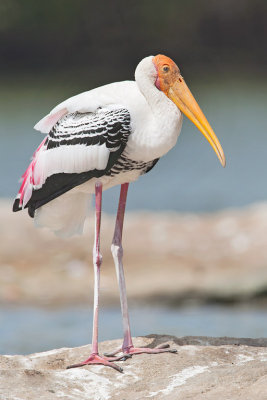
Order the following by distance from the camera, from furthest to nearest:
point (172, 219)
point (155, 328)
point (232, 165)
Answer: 1. point (232, 165)
2. point (172, 219)
3. point (155, 328)

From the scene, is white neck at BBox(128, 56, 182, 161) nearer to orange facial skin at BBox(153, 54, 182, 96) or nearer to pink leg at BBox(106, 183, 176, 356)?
orange facial skin at BBox(153, 54, 182, 96)

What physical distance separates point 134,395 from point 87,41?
70.3 ft

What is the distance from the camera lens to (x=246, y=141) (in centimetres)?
1941

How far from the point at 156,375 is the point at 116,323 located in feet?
13.0

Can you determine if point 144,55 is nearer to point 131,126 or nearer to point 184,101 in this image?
point 184,101

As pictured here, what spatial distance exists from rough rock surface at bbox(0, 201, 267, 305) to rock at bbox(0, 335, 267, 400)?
146 inches

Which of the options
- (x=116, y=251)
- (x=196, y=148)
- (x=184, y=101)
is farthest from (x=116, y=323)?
(x=196, y=148)

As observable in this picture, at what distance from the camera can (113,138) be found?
5559 mm

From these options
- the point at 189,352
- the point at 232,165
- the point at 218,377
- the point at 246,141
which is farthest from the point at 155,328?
the point at 246,141

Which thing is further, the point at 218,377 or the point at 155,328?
the point at 155,328

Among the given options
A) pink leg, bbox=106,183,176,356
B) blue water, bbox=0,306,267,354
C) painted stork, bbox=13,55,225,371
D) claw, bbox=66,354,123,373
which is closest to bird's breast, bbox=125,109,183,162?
painted stork, bbox=13,55,225,371

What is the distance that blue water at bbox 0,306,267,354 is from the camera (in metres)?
8.86

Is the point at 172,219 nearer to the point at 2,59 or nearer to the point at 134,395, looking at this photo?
the point at 134,395

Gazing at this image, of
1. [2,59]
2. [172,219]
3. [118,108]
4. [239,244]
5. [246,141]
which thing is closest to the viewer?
[118,108]
